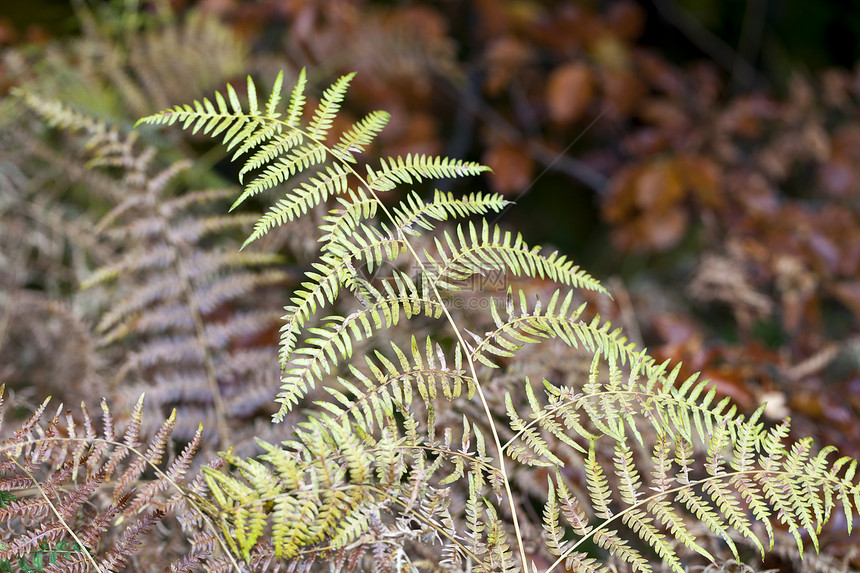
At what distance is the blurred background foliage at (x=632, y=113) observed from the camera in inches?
73.7

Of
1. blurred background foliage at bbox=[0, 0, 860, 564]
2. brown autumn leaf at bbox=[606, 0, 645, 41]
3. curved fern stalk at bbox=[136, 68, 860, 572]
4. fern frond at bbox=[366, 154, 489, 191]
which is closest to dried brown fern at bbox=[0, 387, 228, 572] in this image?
curved fern stalk at bbox=[136, 68, 860, 572]

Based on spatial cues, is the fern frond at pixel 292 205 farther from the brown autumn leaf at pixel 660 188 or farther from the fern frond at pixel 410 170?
the brown autumn leaf at pixel 660 188

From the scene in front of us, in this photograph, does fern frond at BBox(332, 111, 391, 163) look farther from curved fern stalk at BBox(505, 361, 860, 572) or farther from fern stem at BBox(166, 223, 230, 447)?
fern stem at BBox(166, 223, 230, 447)

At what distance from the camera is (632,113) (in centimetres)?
269

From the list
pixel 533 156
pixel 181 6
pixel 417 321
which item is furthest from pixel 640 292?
pixel 181 6

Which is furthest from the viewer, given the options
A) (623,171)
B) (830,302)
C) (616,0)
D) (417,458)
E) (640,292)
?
(616,0)

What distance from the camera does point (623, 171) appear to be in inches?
95.2

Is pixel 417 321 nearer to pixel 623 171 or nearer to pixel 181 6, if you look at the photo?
pixel 623 171

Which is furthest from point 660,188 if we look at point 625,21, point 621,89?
point 625,21

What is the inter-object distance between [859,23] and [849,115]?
1.82 feet

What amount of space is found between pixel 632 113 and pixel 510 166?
729 mm

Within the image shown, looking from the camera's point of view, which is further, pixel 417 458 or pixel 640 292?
pixel 640 292

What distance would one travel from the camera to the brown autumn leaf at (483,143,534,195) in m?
2.31

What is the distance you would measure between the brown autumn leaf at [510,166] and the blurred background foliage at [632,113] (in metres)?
0.01
